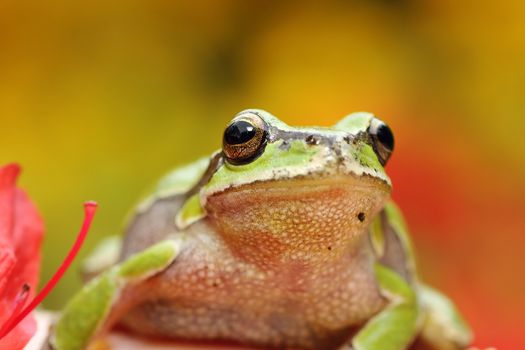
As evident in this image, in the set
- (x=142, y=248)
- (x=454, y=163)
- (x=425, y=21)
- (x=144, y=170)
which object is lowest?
(x=144, y=170)

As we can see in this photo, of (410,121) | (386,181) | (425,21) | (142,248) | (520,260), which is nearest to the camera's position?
(386,181)

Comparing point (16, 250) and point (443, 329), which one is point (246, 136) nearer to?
point (16, 250)

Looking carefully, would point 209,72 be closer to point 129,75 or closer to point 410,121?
point 129,75

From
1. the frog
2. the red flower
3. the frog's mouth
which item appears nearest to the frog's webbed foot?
the frog

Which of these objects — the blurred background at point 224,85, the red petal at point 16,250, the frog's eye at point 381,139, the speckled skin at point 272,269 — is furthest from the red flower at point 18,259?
the blurred background at point 224,85

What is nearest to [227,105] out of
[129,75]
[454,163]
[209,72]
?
[209,72]

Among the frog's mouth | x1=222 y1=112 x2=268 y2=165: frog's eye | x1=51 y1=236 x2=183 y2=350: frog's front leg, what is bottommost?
x1=51 y1=236 x2=183 y2=350: frog's front leg

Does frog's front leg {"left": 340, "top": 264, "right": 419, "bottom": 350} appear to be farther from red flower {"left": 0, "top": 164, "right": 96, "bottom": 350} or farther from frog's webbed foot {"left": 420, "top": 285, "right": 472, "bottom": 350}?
red flower {"left": 0, "top": 164, "right": 96, "bottom": 350}

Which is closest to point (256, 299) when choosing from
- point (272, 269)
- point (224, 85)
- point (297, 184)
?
point (272, 269)
